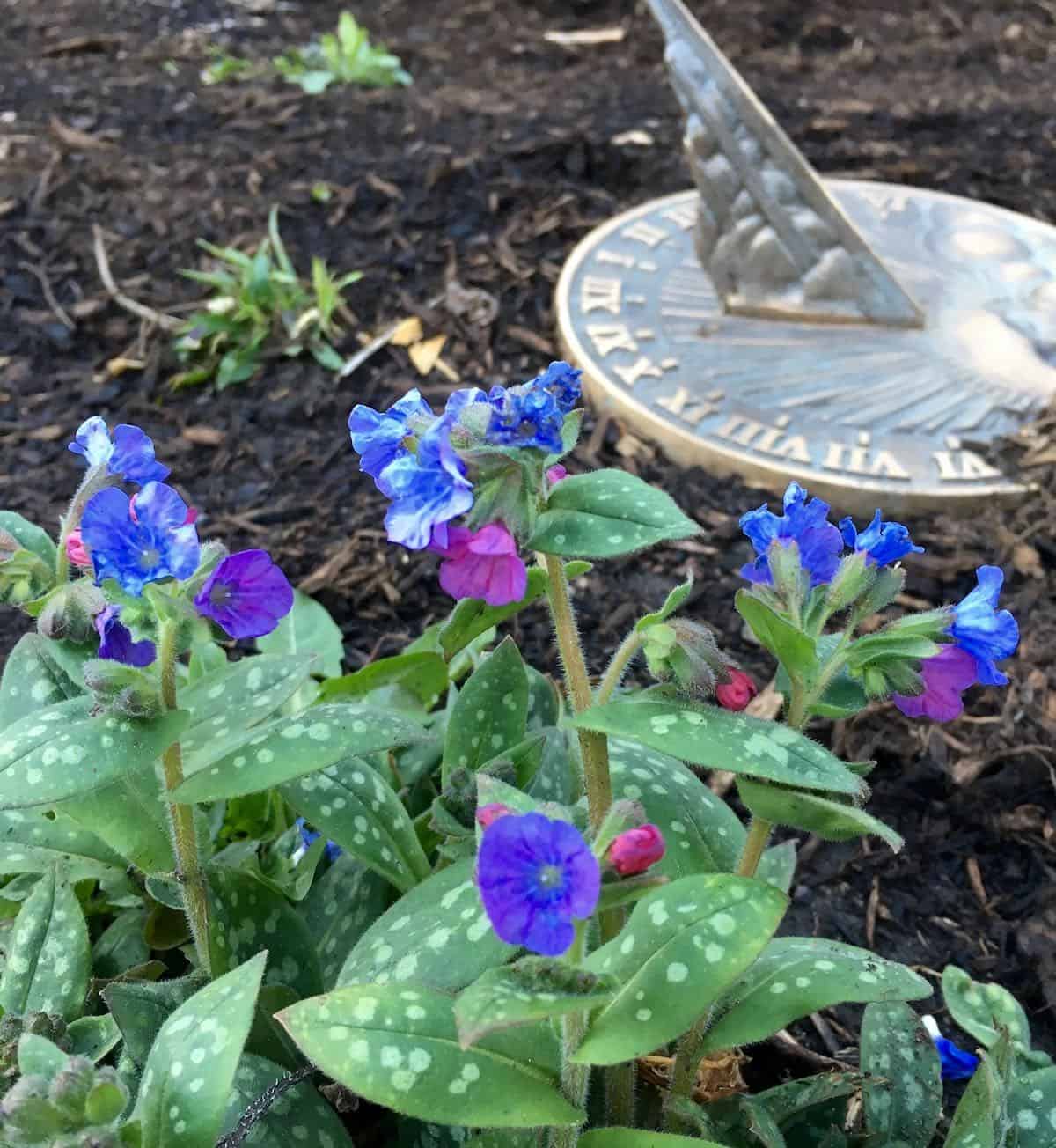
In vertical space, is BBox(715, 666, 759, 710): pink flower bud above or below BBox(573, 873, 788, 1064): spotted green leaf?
above

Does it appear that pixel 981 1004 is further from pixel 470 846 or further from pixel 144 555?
pixel 144 555

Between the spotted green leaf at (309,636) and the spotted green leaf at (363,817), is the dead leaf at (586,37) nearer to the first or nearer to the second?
the spotted green leaf at (309,636)

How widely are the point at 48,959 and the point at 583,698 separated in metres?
0.67

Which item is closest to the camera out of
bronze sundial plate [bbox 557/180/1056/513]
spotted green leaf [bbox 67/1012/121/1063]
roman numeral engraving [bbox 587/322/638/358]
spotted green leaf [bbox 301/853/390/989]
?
spotted green leaf [bbox 67/1012/121/1063]

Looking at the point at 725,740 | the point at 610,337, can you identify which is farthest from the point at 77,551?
the point at 610,337

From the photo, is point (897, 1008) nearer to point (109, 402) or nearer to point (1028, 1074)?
point (1028, 1074)

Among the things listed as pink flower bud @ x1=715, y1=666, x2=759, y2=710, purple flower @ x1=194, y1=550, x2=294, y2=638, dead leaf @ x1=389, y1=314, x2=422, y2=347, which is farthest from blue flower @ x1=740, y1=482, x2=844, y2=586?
dead leaf @ x1=389, y1=314, x2=422, y2=347

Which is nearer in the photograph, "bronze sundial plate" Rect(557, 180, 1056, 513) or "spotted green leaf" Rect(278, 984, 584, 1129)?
"spotted green leaf" Rect(278, 984, 584, 1129)

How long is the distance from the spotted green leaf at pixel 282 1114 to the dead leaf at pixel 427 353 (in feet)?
7.01

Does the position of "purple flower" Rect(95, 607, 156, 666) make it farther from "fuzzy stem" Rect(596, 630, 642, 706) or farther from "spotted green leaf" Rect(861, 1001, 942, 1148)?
"spotted green leaf" Rect(861, 1001, 942, 1148)

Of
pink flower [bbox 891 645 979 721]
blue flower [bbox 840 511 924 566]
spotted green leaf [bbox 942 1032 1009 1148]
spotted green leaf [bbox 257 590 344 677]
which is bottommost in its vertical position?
spotted green leaf [bbox 257 590 344 677]

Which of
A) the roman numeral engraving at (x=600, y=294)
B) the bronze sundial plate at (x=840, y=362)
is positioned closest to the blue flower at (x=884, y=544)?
the bronze sundial plate at (x=840, y=362)

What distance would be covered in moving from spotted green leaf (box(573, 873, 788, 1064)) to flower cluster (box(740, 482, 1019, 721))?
0.24 m

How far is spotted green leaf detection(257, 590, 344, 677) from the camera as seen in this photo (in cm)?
212
